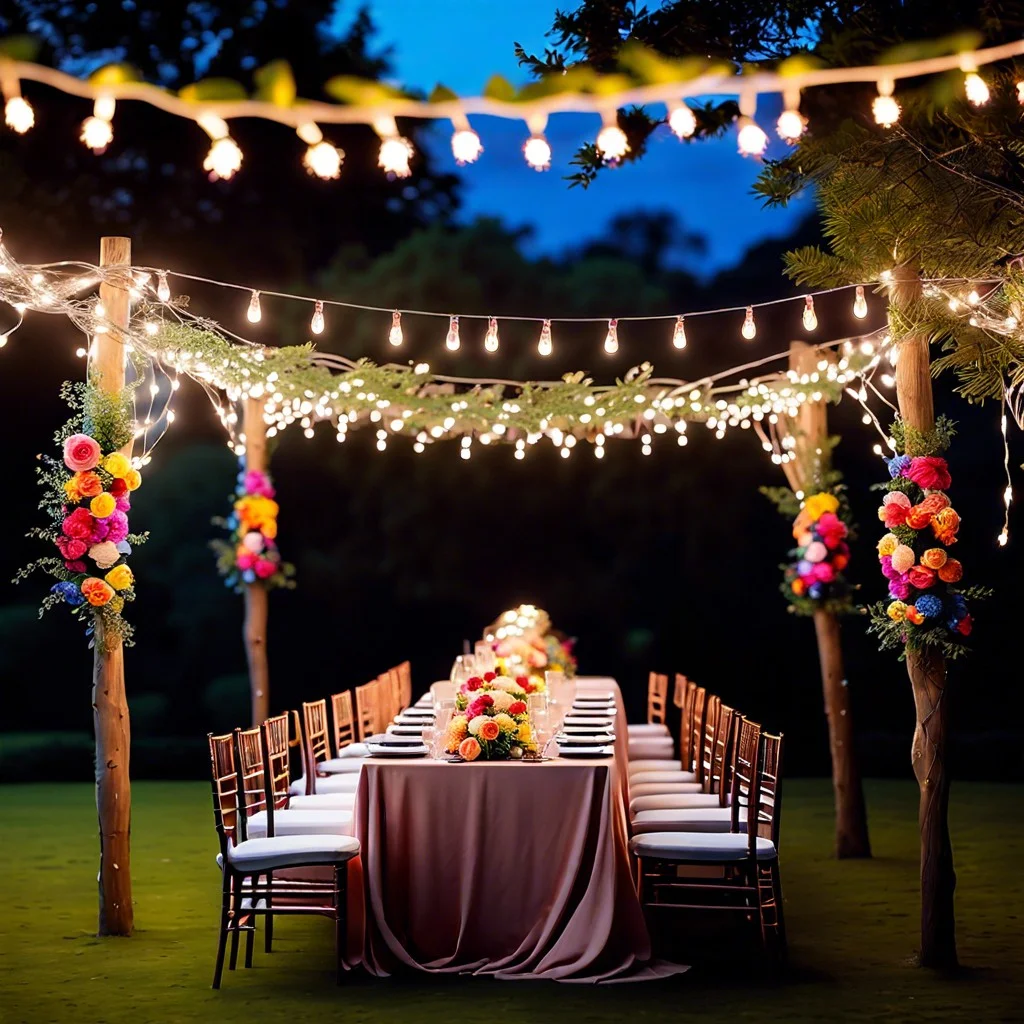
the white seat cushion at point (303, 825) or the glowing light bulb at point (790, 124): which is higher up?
the glowing light bulb at point (790, 124)

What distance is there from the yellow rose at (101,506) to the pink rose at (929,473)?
3.42 m

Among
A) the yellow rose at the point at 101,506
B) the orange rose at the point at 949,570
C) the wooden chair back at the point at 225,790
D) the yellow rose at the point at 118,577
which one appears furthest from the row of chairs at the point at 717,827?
the yellow rose at the point at 101,506

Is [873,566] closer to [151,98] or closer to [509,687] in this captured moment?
[509,687]

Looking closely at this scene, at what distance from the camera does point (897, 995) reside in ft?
17.5

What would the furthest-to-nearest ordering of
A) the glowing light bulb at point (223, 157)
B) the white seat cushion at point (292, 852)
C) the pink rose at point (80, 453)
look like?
the pink rose at point (80, 453) → the white seat cushion at point (292, 852) → the glowing light bulb at point (223, 157)

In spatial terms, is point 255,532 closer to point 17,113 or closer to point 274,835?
point 274,835

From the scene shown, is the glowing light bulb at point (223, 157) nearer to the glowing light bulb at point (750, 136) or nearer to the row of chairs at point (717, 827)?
the glowing light bulb at point (750, 136)

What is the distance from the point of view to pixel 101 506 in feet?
20.6

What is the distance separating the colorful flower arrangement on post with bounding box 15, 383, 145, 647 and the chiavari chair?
0.90 m

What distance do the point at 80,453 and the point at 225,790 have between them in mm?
1580

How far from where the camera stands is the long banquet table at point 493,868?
5.57 metres

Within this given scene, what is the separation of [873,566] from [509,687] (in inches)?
287

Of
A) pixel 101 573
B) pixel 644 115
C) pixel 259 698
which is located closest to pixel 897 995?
pixel 644 115

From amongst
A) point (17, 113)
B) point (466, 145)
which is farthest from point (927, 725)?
point (17, 113)
